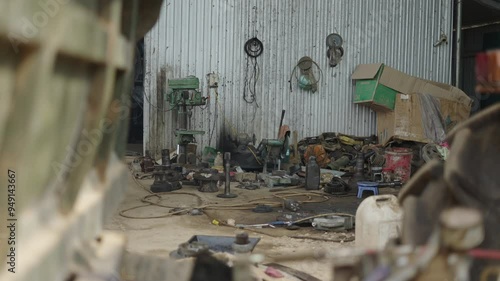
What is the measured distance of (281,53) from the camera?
420 inches

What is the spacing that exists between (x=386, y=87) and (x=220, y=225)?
662 centimetres

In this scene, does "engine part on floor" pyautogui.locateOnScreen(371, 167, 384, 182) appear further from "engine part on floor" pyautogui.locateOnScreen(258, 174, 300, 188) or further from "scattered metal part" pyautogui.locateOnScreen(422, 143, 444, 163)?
"engine part on floor" pyautogui.locateOnScreen(258, 174, 300, 188)

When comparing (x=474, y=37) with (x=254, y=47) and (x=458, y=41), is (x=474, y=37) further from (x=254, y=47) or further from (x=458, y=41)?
(x=254, y=47)

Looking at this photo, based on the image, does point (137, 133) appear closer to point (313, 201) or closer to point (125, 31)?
point (313, 201)

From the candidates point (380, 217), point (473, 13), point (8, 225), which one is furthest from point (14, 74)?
point (473, 13)

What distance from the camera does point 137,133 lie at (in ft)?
42.3

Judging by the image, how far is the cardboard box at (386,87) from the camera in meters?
10.5

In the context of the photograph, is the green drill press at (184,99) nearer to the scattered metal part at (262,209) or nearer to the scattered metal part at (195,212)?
the scattered metal part at (262,209)

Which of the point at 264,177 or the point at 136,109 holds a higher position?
the point at 136,109

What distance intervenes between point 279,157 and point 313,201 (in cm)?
247

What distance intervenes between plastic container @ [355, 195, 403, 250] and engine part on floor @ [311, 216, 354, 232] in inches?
49.4

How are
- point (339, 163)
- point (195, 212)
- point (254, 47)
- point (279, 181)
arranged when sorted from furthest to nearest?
point (254, 47)
point (339, 163)
point (279, 181)
point (195, 212)

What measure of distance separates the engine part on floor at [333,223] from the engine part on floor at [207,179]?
2.36 meters

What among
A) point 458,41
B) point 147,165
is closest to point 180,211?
point 147,165
